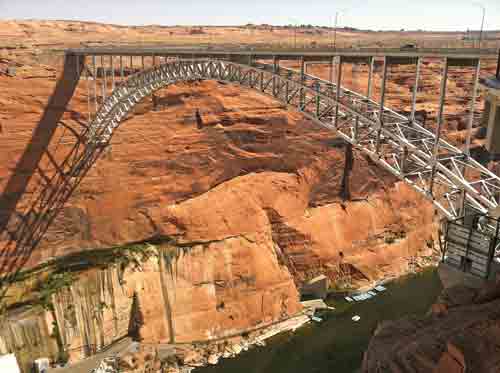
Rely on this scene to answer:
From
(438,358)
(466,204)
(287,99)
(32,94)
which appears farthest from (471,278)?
(32,94)

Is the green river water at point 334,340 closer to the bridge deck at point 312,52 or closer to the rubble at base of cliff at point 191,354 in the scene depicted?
the rubble at base of cliff at point 191,354

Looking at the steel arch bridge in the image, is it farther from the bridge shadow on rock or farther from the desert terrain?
the desert terrain

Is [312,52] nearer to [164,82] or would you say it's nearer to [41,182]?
[164,82]

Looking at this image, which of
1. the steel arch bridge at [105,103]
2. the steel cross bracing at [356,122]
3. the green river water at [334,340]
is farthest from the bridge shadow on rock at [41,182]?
the green river water at [334,340]

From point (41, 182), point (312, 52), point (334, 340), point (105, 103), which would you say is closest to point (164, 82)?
point (105, 103)

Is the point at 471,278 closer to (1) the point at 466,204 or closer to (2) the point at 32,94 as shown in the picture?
(1) the point at 466,204

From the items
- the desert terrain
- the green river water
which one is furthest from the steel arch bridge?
the green river water
